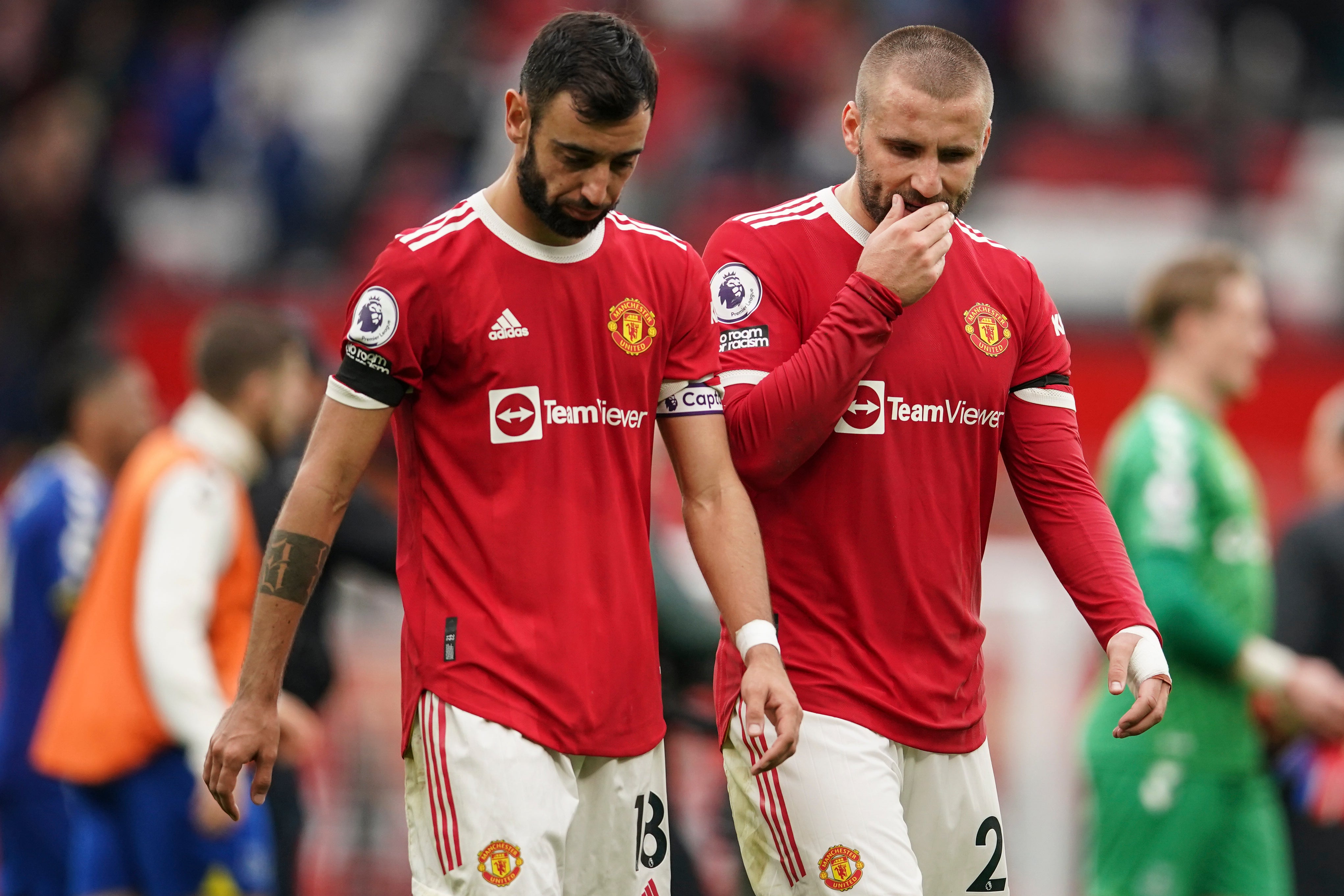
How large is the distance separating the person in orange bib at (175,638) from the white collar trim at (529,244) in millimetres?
2849

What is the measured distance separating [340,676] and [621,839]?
16.6 feet

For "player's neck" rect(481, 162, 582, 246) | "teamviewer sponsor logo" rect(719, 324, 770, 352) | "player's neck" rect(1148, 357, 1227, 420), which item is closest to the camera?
"player's neck" rect(481, 162, 582, 246)

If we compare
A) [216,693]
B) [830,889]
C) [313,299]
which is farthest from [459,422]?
[313,299]

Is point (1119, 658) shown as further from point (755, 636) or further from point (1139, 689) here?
point (755, 636)

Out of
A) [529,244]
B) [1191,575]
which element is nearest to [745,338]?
[529,244]

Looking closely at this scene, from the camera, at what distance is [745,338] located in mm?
4277

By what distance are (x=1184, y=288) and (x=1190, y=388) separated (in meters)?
0.39

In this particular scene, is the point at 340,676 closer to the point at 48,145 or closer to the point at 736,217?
the point at 736,217

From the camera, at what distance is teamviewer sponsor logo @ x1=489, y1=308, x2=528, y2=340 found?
3959 millimetres

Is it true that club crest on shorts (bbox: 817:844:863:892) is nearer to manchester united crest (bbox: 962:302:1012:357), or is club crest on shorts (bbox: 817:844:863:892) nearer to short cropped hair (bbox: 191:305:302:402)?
manchester united crest (bbox: 962:302:1012:357)

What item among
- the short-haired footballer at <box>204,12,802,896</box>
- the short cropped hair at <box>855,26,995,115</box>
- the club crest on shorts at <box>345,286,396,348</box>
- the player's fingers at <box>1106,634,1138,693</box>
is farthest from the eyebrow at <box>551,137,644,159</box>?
the player's fingers at <box>1106,634,1138,693</box>

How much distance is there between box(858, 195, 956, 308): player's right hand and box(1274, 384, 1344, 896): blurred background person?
3589 mm

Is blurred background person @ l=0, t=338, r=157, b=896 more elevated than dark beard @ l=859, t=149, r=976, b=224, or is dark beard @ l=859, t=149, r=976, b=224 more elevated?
dark beard @ l=859, t=149, r=976, b=224

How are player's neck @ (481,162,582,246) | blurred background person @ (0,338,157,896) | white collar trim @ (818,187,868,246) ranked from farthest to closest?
blurred background person @ (0,338,157,896)
white collar trim @ (818,187,868,246)
player's neck @ (481,162,582,246)
